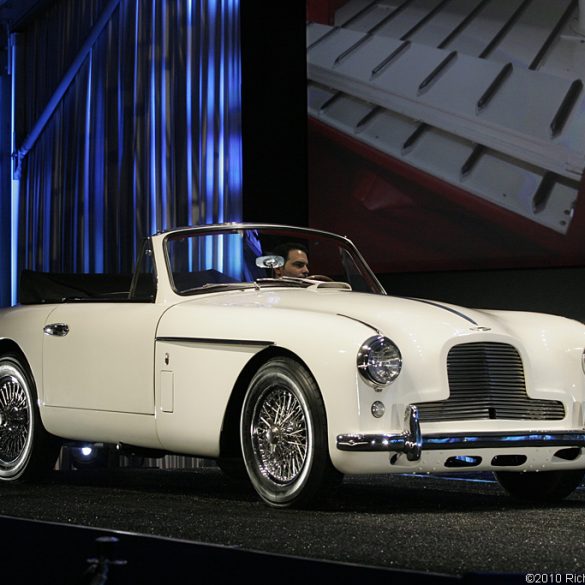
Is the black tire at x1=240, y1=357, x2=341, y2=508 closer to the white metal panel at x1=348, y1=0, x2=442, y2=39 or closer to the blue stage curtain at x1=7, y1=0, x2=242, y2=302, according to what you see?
the white metal panel at x1=348, y1=0, x2=442, y2=39

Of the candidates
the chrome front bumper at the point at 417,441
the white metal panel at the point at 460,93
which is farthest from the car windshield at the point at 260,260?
the white metal panel at the point at 460,93

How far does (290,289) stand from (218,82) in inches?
221

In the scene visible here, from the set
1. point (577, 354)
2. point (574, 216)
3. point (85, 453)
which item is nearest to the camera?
point (577, 354)

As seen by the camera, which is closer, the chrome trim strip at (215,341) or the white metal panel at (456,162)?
the chrome trim strip at (215,341)

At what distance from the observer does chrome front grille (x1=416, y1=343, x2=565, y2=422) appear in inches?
180

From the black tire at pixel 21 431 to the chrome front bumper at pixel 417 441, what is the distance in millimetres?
2142

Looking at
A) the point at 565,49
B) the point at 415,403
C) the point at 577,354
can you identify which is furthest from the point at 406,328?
the point at 565,49

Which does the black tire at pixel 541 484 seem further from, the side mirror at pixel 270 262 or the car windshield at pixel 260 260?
the side mirror at pixel 270 262

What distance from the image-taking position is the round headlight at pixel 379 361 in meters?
4.40

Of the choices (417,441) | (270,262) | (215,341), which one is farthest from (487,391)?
(270,262)

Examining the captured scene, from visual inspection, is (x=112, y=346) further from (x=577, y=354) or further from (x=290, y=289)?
(x=577, y=354)

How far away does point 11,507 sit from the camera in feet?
15.1

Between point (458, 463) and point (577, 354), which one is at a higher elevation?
point (577, 354)

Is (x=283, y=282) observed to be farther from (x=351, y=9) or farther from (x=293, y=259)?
(x=351, y=9)
